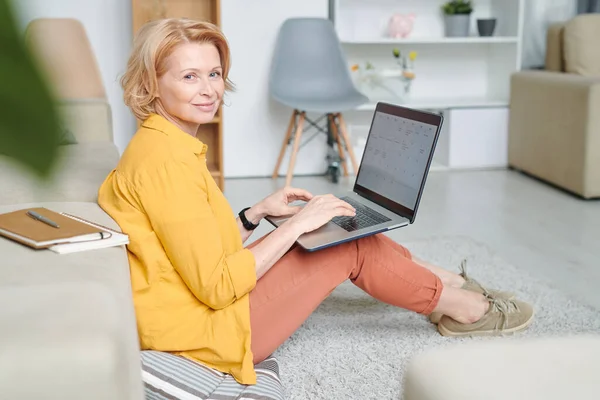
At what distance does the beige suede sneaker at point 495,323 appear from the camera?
213cm

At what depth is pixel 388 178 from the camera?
2055mm

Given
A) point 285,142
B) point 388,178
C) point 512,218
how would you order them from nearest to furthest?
1. point 388,178
2. point 512,218
3. point 285,142

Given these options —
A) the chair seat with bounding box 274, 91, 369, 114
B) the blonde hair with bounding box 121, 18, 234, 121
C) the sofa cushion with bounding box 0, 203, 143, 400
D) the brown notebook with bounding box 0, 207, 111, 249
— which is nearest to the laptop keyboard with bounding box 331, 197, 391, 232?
the blonde hair with bounding box 121, 18, 234, 121

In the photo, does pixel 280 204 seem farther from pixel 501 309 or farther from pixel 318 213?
pixel 501 309

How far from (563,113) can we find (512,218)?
805 mm

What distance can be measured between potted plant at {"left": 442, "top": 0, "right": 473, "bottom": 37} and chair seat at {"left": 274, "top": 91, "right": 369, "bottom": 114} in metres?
0.82

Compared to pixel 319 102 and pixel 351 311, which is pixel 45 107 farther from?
pixel 319 102

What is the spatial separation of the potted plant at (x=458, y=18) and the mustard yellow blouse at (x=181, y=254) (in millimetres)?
3335

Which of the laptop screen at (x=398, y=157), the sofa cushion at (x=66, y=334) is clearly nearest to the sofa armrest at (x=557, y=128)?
the laptop screen at (x=398, y=157)

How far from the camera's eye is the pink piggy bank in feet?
15.2

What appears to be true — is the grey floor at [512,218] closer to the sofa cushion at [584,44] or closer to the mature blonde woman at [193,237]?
the sofa cushion at [584,44]

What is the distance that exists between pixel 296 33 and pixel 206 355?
3056 mm

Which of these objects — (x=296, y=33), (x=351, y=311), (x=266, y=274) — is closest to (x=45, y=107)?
(x=266, y=274)

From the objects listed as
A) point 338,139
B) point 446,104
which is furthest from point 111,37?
point 446,104
